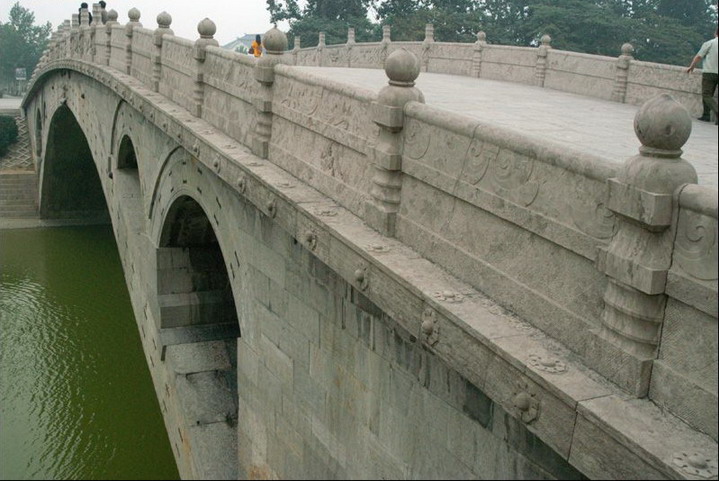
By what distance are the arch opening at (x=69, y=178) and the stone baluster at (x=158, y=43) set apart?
17.5 metres

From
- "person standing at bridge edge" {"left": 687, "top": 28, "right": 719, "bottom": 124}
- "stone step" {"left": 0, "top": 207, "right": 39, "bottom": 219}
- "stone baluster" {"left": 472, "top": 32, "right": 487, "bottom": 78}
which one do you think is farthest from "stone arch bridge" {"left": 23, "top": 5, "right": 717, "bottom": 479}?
"stone step" {"left": 0, "top": 207, "right": 39, "bottom": 219}

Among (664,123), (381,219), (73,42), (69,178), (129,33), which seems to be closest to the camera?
(664,123)

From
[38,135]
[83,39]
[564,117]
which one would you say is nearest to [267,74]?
[564,117]

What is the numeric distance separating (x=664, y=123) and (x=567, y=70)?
11.8 meters

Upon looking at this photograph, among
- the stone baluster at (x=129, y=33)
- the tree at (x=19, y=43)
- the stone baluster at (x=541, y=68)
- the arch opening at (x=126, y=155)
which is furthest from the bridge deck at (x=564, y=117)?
the tree at (x=19, y=43)

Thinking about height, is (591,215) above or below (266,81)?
below

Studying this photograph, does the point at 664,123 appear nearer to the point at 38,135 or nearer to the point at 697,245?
the point at 697,245

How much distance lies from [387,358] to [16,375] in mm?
13244

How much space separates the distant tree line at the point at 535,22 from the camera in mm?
39438

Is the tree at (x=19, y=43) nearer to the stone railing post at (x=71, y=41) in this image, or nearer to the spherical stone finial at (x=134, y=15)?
the stone railing post at (x=71, y=41)

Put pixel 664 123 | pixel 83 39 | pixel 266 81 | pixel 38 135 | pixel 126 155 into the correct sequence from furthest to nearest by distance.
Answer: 1. pixel 38 135
2. pixel 83 39
3. pixel 126 155
4. pixel 266 81
5. pixel 664 123

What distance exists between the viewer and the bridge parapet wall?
11.8 meters

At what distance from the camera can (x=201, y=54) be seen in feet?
37.2

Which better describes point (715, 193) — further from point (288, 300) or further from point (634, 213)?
point (288, 300)
